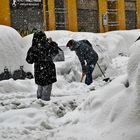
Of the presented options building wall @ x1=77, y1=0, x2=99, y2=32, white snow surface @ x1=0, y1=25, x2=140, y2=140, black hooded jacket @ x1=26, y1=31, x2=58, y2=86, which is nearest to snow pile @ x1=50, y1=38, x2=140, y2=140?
white snow surface @ x1=0, y1=25, x2=140, y2=140

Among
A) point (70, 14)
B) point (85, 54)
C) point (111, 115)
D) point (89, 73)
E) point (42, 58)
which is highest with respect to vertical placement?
point (70, 14)

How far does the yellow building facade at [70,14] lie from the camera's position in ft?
83.9

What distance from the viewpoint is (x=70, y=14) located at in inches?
1092

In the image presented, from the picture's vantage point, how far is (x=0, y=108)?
8023 mm

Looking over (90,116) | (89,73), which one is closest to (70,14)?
(89,73)


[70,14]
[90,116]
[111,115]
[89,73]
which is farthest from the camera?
[70,14]

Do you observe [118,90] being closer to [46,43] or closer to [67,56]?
[46,43]

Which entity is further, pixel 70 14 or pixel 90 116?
pixel 70 14

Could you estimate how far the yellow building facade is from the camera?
83.9 ft

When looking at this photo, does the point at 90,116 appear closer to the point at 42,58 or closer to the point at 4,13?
the point at 42,58

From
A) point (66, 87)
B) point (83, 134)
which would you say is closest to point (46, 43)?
point (83, 134)

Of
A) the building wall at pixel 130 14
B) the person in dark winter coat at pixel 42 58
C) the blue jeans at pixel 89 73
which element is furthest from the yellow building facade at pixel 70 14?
the person in dark winter coat at pixel 42 58

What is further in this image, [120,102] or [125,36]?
[125,36]

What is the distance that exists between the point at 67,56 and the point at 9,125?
37.5 feet
